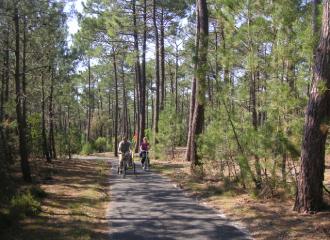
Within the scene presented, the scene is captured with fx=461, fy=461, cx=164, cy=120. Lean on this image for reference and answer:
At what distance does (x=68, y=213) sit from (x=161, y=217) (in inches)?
85.7

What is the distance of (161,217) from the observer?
383 inches

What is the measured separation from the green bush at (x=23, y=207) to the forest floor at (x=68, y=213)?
0.47 feet

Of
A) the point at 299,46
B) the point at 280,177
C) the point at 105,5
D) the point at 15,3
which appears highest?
the point at 105,5

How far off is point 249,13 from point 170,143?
16.4 metres

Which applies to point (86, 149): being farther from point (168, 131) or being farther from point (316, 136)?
point (316, 136)

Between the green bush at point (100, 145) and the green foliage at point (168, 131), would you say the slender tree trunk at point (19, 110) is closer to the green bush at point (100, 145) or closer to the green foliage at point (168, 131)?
the green foliage at point (168, 131)

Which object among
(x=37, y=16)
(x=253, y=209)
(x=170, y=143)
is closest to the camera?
(x=253, y=209)

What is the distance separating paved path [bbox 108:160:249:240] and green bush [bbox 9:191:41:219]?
1.66 meters

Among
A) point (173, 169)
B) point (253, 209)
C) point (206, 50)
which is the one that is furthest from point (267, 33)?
point (173, 169)

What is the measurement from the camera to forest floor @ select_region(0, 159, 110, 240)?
26.9ft

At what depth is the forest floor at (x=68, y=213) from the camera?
820 centimetres

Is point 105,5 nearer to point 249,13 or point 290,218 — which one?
point 249,13

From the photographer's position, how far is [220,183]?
46.4 feet

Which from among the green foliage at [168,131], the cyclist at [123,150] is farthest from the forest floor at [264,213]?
the green foliage at [168,131]
